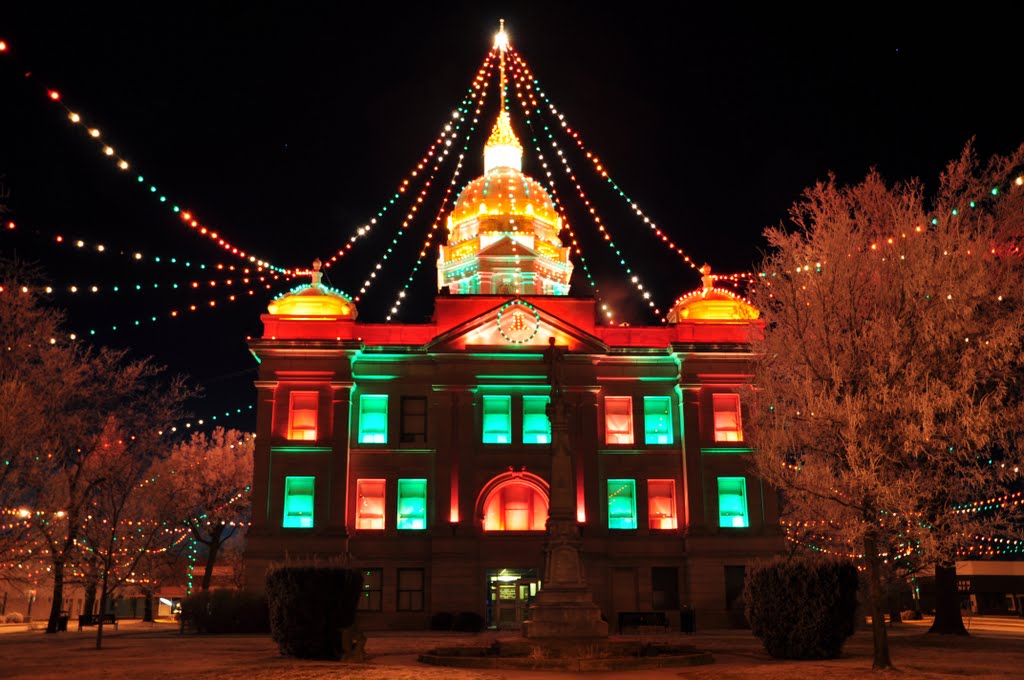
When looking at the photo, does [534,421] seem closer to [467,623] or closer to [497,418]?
[497,418]

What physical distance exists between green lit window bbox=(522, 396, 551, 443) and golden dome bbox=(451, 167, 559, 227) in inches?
626

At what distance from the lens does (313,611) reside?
2414cm

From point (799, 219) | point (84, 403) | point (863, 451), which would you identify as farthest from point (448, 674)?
point (84, 403)

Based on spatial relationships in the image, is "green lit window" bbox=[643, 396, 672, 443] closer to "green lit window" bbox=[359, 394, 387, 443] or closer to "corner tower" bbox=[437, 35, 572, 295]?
"corner tower" bbox=[437, 35, 572, 295]

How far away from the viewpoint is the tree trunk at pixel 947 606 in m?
30.6

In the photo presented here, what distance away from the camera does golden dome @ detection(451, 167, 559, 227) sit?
58.6m

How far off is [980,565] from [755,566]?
141ft

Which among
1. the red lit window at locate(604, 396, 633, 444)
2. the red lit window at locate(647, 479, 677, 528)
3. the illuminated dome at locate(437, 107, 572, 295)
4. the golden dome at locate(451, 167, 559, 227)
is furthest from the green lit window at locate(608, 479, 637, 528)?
the golden dome at locate(451, 167, 559, 227)

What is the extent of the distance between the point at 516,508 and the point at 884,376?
27503 mm

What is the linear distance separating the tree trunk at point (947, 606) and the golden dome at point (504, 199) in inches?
1334

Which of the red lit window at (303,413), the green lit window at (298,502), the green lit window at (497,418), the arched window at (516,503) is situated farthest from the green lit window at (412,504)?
the red lit window at (303,413)

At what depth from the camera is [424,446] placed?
45.8m

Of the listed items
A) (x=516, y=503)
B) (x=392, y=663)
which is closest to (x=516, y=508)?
(x=516, y=503)

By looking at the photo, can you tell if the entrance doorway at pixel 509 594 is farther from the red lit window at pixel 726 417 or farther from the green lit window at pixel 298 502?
the red lit window at pixel 726 417
